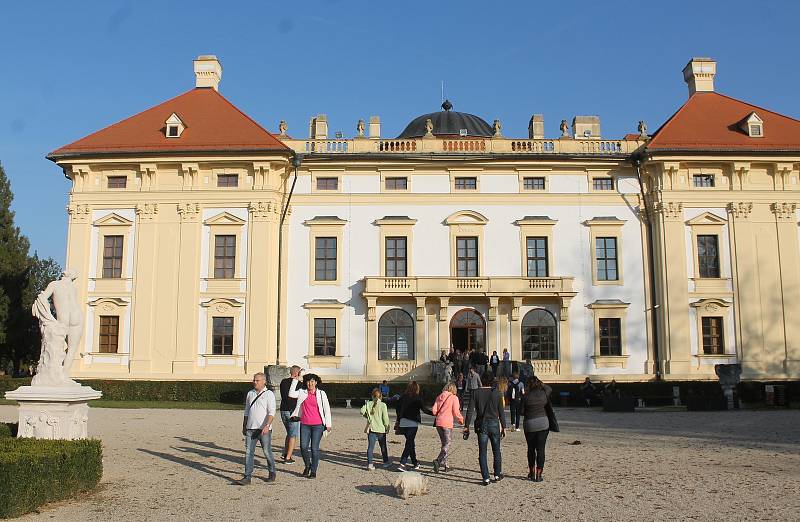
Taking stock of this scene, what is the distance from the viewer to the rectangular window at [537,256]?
31453 mm

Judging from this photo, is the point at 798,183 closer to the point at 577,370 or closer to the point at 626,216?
the point at 626,216

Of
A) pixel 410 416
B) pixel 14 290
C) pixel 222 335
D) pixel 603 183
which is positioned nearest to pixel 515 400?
pixel 410 416

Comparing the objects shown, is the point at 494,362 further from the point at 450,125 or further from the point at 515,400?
the point at 450,125

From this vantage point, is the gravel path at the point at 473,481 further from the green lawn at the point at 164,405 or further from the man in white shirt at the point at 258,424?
the green lawn at the point at 164,405

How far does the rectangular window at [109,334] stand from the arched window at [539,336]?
17.1 meters

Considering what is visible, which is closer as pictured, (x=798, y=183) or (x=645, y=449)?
(x=645, y=449)

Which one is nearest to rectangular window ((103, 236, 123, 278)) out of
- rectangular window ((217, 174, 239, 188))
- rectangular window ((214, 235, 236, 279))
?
rectangular window ((214, 235, 236, 279))

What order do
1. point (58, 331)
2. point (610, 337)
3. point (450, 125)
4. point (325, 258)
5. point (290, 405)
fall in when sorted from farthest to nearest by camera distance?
point (450, 125)
point (325, 258)
point (610, 337)
point (290, 405)
point (58, 331)

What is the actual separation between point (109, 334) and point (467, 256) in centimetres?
1552

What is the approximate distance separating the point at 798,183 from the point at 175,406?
2711 centimetres

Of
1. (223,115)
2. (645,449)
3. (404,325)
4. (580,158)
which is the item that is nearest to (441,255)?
(404,325)

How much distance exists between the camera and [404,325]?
30844mm

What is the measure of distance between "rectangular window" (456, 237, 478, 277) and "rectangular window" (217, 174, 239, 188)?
9.92m

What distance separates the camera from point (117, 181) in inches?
1241
